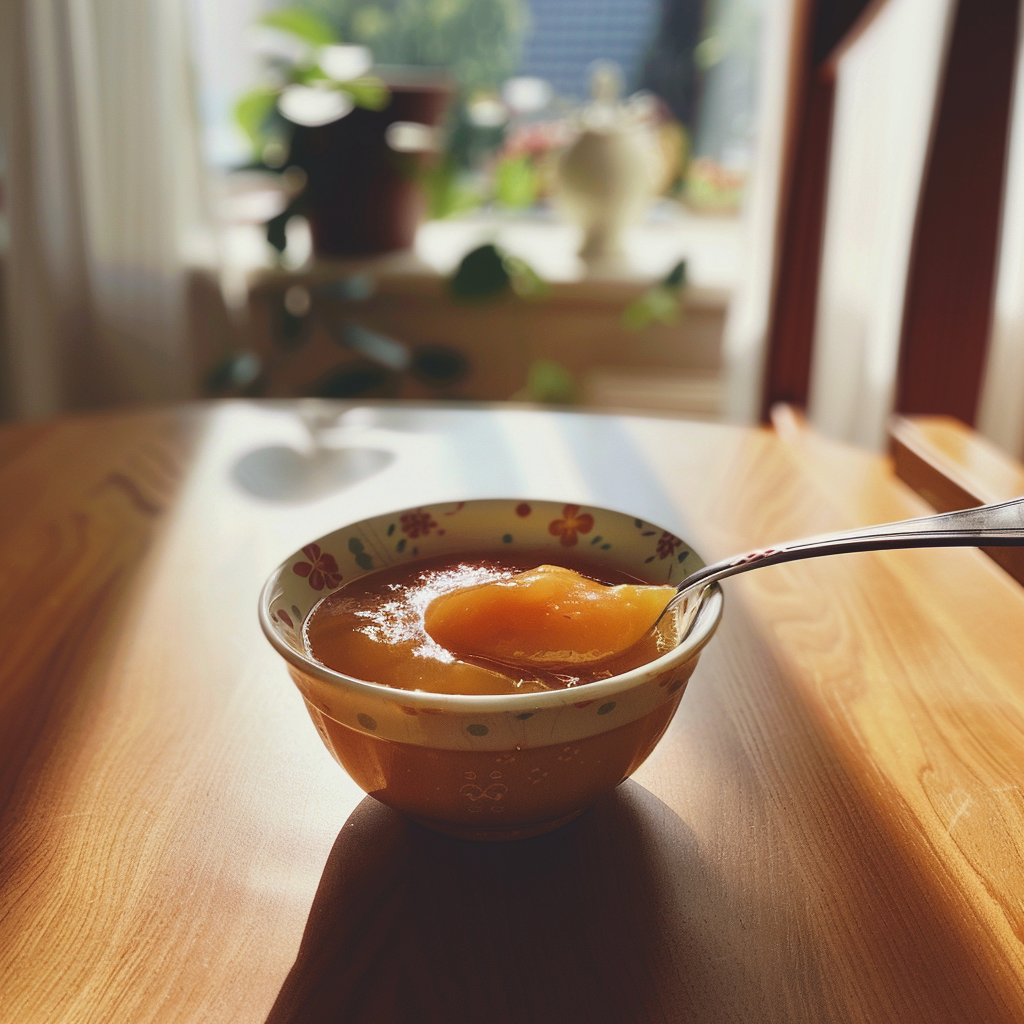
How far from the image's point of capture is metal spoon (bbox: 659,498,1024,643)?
1.50 ft

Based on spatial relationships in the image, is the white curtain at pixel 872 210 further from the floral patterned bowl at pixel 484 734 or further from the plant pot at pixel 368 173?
the floral patterned bowl at pixel 484 734

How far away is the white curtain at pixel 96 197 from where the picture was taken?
89.7 inches

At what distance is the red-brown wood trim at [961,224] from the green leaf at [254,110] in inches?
56.7

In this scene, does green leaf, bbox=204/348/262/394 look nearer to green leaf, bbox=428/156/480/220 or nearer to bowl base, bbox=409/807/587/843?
green leaf, bbox=428/156/480/220

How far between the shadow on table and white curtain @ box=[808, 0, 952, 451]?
1.70m

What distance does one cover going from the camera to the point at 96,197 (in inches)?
95.1

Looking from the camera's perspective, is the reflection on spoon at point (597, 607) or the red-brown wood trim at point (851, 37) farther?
the red-brown wood trim at point (851, 37)

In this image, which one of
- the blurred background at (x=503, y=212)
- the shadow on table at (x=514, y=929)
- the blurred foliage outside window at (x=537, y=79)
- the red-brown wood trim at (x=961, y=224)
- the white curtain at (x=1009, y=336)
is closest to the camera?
the shadow on table at (x=514, y=929)

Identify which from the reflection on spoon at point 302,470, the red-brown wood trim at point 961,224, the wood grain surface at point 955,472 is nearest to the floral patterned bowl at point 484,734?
the wood grain surface at point 955,472

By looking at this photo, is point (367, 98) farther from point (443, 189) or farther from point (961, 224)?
point (961, 224)

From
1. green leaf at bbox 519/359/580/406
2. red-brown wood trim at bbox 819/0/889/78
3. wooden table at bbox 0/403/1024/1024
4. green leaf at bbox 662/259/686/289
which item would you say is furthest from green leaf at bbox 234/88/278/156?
wooden table at bbox 0/403/1024/1024

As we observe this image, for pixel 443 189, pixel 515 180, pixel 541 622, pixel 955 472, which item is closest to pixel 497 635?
pixel 541 622

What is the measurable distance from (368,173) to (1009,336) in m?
1.51

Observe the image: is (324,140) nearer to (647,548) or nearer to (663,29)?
(663,29)
